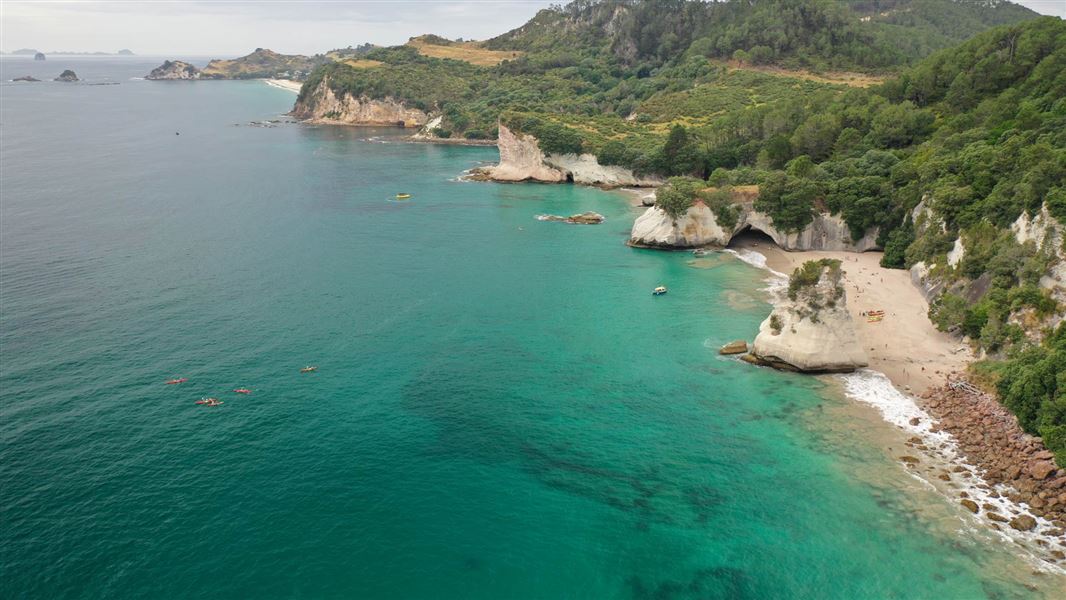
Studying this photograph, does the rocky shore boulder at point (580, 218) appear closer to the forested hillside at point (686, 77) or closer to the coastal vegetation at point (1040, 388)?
the forested hillside at point (686, 77)

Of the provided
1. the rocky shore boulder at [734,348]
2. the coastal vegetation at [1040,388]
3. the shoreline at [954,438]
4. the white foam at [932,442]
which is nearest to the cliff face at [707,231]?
the shoreline at [954,438]

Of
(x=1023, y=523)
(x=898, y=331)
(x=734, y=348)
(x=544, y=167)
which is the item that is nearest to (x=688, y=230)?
(x=898, y=331)

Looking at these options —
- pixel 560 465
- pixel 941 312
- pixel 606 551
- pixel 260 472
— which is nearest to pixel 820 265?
pixel 941 312

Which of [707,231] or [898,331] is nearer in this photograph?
[898,331]

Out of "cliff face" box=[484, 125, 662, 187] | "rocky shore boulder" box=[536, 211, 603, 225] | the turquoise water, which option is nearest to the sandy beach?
the turquoise water

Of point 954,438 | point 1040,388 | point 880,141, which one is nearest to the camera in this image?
point 1040,388

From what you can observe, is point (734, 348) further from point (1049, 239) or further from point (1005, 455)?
point (1049, 239)
